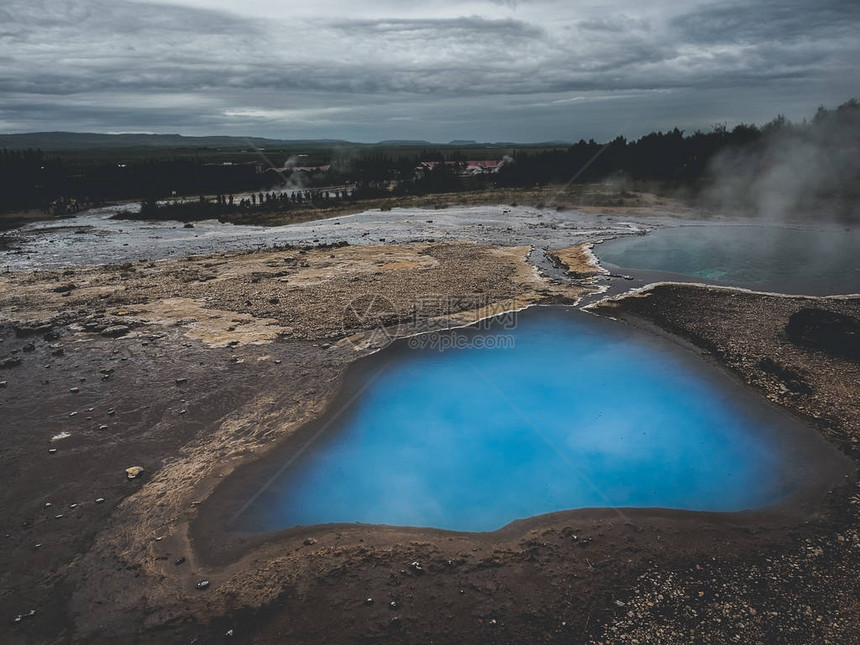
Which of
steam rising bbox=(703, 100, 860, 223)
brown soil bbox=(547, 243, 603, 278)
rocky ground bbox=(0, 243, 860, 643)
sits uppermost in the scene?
steam rising bbox=(703, 100, 860, 223)

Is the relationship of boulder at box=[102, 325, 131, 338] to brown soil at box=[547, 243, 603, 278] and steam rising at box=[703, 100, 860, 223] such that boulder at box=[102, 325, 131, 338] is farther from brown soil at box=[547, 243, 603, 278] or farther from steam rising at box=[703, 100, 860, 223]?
steam rising at box=[703, 100, 860, 223]

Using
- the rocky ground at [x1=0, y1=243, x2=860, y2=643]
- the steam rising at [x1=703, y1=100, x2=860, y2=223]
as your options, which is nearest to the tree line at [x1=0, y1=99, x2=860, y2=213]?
the steam rising at [x1=703, y1=100, x2=860, y2=223]

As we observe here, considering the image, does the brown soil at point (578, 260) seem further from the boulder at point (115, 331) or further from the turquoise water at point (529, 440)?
the boulder at point (115, 331)

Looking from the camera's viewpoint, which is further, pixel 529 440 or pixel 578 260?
pixel 578 260

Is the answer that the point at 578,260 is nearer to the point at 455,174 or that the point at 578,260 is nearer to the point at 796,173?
the point at 796,173

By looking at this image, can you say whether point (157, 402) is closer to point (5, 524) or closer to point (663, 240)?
point (5, 524)

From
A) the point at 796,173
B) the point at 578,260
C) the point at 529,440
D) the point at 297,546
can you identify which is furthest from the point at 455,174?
the point at 297,546

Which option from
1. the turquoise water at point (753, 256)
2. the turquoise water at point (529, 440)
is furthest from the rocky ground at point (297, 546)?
the turquoise water at point (753, 256)
